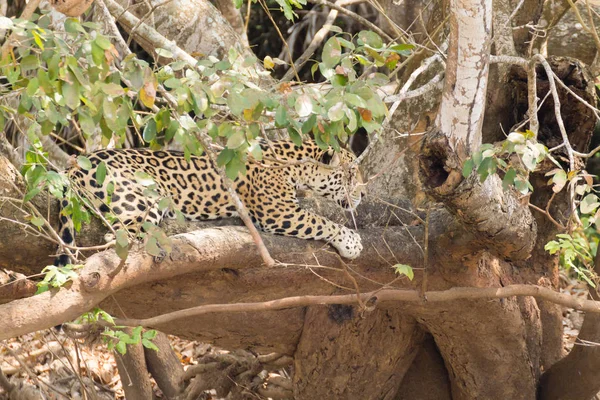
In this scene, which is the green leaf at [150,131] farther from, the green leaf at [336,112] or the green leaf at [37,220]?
the green leaf at [336,112]

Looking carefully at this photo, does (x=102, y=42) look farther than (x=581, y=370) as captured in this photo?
No

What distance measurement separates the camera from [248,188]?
221 inches

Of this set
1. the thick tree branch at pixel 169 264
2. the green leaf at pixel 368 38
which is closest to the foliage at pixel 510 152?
the green leaf at pixel 368 38

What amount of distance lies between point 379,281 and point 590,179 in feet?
5.13

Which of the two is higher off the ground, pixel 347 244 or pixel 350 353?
pixel 347 244

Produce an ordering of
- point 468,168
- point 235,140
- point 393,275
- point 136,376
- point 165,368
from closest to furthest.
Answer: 1. point 235,140
2. point 468,168
3. point 393,275
4. point 136,376
5. point 165,368

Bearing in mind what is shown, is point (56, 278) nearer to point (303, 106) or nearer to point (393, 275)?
point (303, 106)

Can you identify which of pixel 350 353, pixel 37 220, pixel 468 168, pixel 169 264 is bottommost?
pixel 350 353

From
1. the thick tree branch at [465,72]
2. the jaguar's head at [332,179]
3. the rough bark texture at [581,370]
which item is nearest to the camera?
the thick tree branch at [465,72]

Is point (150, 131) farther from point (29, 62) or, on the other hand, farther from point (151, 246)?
point (29, 62)

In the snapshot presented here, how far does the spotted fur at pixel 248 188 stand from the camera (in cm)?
494

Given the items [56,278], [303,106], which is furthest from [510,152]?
[56,278]

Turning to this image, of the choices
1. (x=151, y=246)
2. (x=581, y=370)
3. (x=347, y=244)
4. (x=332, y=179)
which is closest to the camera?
(x=151, y=246)

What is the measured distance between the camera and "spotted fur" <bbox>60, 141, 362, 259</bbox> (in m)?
4.94
